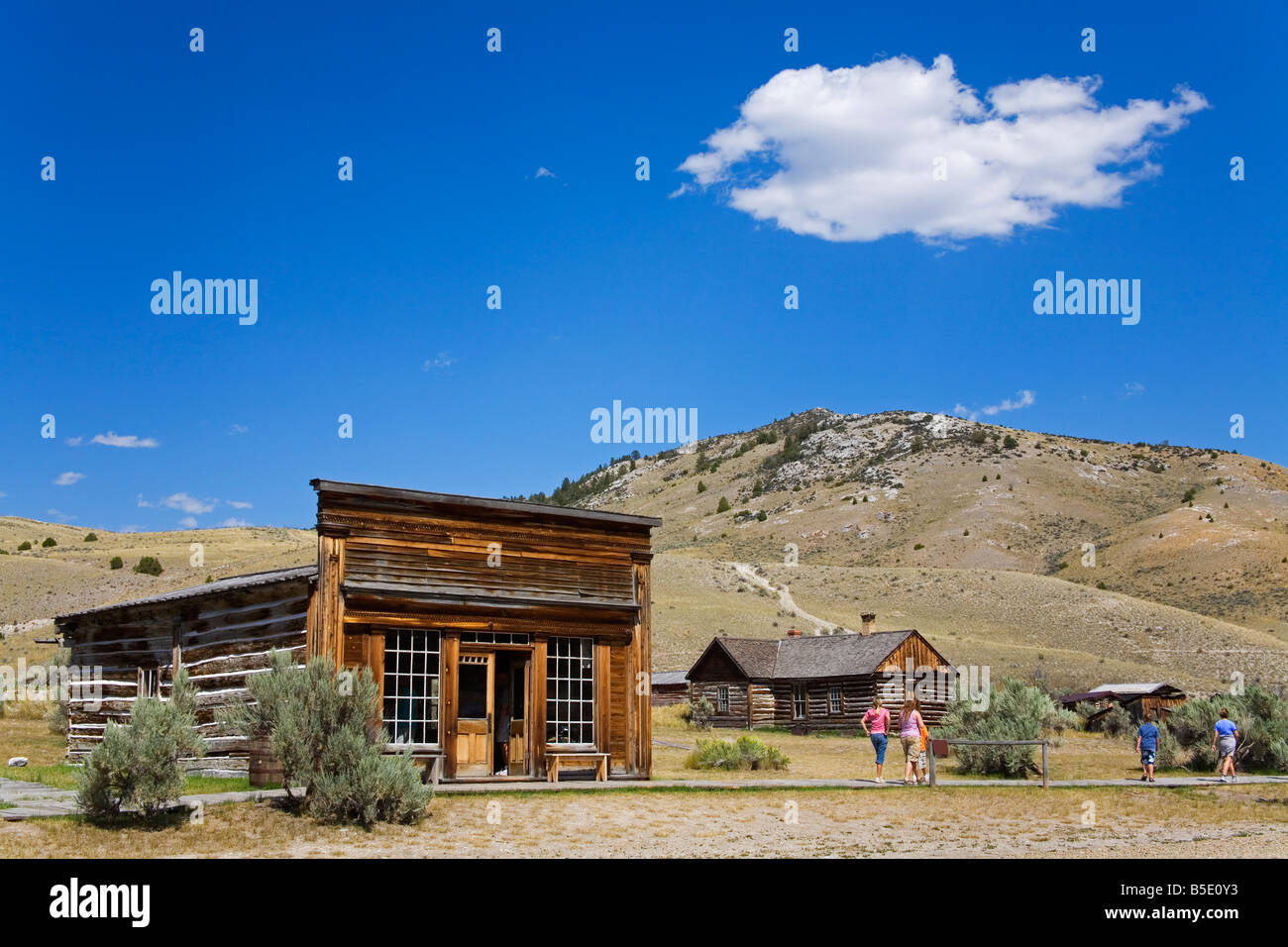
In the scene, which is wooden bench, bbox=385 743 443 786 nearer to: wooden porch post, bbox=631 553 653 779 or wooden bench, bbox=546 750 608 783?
wooden bench, bbox=546 750 608 783

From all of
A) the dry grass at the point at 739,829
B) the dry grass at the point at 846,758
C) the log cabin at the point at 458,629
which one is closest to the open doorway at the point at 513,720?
the log cabin at the point at 458,629

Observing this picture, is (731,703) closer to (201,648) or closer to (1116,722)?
(1116,722)

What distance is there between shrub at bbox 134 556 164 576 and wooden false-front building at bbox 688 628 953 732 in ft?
142

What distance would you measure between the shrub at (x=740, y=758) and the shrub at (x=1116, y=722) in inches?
728

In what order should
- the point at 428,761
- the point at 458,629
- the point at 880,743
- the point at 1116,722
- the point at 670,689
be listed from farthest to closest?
the point at 670,689
the point at 1116,722
the point at 880,743
the point at 458,629
the point at 428,761

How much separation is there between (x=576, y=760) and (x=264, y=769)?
5.23 m

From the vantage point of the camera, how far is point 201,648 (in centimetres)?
2178

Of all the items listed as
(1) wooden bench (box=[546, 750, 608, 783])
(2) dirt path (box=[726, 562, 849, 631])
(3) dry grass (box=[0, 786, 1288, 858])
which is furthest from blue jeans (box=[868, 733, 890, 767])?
(2) dirt path (box=[726, 562, 849, 631])

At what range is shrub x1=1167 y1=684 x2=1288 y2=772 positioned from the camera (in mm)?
28281

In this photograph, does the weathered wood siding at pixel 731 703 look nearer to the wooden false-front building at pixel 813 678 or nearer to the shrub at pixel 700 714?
the wooden false-front building at pixel 813 678

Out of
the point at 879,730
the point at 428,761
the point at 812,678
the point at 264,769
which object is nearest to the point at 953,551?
the point at 812,678

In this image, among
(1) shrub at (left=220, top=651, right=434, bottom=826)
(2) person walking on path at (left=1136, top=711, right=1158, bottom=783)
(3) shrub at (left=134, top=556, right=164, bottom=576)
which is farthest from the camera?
(3) shrub at (left=134, top=556, right=164, bottom=576)
